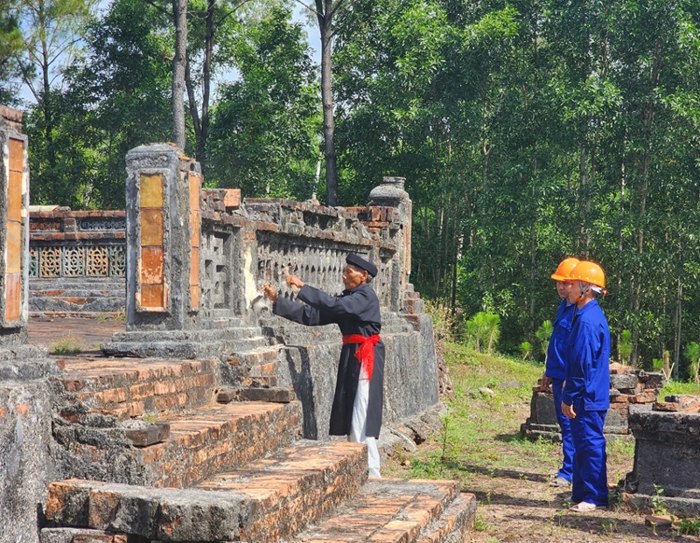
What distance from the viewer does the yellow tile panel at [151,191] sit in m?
6.68

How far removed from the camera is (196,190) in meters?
6.93

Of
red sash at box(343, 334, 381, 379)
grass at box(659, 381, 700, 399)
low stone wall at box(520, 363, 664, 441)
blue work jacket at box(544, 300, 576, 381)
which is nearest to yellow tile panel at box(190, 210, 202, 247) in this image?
red sash at box(343, 334, 381, 379)

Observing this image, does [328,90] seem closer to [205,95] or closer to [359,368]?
[205,95]

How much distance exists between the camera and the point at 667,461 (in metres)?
7.43

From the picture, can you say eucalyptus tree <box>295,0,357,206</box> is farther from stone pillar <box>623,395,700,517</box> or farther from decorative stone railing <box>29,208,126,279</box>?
stone pillar <box>623,395,700,517</box>

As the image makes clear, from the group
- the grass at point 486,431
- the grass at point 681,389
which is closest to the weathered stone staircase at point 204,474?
the grass at point 486,431

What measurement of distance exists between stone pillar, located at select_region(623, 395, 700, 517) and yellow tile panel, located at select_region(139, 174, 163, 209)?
3.54 m

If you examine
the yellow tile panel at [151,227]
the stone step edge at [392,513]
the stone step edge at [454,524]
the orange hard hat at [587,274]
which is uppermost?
the yellow tile panel at [151,227]

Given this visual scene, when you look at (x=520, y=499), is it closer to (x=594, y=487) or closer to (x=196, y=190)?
(x=594, y=487)

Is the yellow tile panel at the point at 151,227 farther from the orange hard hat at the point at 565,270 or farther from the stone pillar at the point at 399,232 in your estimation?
the stone pillar at the point at 399,232

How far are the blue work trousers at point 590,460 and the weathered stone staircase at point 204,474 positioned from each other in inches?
47.6

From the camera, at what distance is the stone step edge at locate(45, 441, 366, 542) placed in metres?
4.14

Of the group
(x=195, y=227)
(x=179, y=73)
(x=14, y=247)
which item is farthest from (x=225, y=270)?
(x=179, y=73)

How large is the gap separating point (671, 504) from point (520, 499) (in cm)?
119
